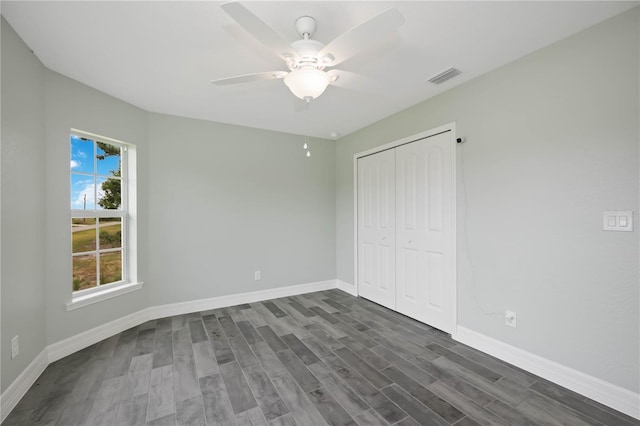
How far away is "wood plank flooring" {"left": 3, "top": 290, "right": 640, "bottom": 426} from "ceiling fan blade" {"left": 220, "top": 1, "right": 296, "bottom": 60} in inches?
88.8

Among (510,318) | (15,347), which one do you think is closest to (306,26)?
(510,318)

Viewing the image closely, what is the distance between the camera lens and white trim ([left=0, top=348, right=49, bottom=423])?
171cm

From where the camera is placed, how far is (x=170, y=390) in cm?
198

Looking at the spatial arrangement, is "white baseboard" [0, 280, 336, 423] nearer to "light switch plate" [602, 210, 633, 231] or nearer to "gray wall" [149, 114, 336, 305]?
"gray wall" [149, 114, 336, 305]

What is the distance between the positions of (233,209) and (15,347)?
2349mm

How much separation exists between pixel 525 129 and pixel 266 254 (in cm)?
335

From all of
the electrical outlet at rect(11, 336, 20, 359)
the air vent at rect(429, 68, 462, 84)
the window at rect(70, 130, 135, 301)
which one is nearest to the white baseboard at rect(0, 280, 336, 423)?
the electrical outlet at rect(11, 336, 20, 359)

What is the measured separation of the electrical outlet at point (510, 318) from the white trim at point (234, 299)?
8.77ft

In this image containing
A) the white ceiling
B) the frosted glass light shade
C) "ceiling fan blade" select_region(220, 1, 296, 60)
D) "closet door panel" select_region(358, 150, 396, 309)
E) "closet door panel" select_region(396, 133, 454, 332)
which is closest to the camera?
"ceiling fan blade" select_region(220, 1, 296, 60)

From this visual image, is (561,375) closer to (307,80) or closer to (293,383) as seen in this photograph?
(293,383)

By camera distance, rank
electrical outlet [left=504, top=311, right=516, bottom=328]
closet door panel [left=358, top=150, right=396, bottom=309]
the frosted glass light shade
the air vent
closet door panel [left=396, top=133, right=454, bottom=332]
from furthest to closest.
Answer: closet door panel [left=358, top=150, right=396, bottom=309]
closet door panel [left=396, top=133, right=454, bottom=332]
the air vent
electrical outlet [left=504, top=311, right=516, bottom=328]
the frosted glass light shade

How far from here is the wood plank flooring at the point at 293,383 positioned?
1.71 metres

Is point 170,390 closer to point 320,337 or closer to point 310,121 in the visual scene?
point 320,337

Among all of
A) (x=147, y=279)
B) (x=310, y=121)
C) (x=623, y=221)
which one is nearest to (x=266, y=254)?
(x=147, y=279)
